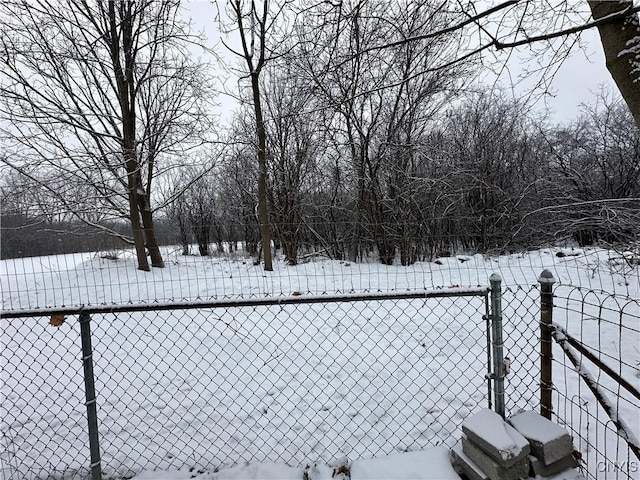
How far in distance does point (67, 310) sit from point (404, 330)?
381cm

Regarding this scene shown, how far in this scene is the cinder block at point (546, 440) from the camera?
162 centimetres

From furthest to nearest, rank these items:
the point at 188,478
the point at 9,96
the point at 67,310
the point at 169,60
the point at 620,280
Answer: the point at 169,60
the point at 9,96
the point at 620,280
the point at 188,478
the point at 67,310

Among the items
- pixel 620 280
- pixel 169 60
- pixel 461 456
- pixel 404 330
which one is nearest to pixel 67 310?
pixel 461 456

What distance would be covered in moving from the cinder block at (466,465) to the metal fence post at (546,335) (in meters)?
0.66

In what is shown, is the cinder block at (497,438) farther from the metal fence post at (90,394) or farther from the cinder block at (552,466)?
the metal fence post at (90,394)

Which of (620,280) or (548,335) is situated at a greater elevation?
(548,335)

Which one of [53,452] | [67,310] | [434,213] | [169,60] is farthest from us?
[434,213]

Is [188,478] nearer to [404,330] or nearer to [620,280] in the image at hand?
[404,330]

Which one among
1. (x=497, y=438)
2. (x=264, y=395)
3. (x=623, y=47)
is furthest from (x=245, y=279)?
(x=623, y=47)

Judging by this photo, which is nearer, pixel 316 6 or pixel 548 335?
pixel 548 335

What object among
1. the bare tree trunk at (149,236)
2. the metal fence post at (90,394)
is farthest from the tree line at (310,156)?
the metal fence post at (90,394)

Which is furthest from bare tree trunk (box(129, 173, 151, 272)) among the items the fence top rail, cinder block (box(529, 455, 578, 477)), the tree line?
cinder block (box(529, 455, 578, 477))

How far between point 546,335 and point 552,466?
714 millimetres

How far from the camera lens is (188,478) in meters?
1.91
